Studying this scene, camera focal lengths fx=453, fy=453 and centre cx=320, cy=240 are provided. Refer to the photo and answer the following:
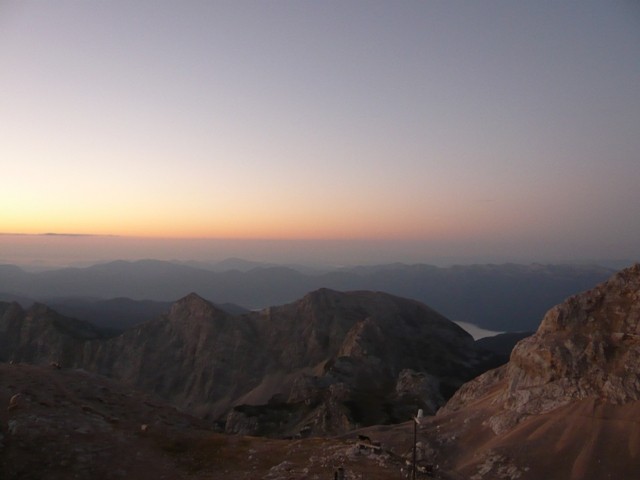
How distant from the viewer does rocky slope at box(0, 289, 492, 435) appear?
396 feet

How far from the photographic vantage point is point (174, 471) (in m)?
30.4

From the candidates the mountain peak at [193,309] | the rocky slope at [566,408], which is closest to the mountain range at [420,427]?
the rocky slope at [566,408]

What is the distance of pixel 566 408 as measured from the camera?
36406 mm

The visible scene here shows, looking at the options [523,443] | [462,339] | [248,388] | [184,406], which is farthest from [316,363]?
[523,443]

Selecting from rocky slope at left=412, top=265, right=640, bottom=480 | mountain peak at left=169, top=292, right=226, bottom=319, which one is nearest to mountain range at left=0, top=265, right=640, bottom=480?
rocky slope at left=412, top=265, right=640, bottom=480

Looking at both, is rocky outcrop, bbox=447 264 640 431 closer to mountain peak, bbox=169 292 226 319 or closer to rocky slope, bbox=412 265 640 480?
rocky slope, bbox=412 265 640 480

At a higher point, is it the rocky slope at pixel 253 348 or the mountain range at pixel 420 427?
the mountain range at pixel 420 427

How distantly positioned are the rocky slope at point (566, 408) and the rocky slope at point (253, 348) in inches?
2553

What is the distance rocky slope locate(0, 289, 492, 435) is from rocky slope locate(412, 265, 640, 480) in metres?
64.9

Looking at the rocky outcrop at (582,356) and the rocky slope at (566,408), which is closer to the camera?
the rocky slope at (566,408)

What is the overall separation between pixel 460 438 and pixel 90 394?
114 ft

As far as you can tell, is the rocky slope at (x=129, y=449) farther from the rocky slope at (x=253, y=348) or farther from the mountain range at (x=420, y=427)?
the rocky slope at (x=253, y=348)

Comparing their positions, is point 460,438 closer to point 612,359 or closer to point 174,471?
point 612,359

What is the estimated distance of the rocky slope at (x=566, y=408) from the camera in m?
31.1
